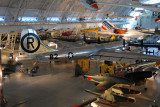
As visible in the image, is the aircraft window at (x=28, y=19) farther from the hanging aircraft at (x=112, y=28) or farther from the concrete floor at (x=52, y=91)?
the hanging aircraft at (x=112, y=28)

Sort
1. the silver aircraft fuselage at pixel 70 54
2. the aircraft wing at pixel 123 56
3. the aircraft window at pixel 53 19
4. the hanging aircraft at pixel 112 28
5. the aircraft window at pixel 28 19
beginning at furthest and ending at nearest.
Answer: the hanging aircraft at pixel 112 28 < the aircraft window at pixel 53 19 < the aircraft window at pixel 28 19 < the aircraft wing at pixel 123 56 < the silver aircraft fuselage at pixel 70 54

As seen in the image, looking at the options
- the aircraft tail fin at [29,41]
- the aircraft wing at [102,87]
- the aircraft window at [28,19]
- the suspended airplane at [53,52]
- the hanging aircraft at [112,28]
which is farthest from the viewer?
the hanging aircraft at [112,28]

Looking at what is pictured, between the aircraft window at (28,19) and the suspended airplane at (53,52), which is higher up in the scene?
the aircraft window at (28,19)

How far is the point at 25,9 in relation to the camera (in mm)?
22594

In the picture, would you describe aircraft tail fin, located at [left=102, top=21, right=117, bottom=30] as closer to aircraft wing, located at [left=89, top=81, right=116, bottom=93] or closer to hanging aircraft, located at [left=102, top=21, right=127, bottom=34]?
hanging aircraft, located at [left=102, top=21, right=127, bottom=34]

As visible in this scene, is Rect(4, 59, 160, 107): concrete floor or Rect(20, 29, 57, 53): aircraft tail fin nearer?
Rect(20, 29, 57, 53): aircraft tail fin

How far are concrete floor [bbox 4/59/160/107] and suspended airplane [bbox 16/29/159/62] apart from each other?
247 centimetres

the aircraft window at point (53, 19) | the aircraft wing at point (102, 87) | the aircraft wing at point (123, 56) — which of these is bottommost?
the aircraft wing at point (102, 87)

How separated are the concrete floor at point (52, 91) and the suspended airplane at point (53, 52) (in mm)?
2474

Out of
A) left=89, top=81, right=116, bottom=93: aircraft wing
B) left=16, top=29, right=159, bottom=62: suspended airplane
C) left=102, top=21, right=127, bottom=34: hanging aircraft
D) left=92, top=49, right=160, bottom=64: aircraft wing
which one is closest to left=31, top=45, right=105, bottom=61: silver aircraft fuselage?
left=16, top=29, right=159, bottom=62: suspended airplane

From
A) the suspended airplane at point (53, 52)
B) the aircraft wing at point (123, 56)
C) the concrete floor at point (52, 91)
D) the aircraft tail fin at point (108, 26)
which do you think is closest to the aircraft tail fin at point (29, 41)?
the suspended airplane at point (53, 52)

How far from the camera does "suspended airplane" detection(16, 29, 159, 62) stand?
9.44m

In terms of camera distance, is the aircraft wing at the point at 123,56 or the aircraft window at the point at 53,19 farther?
the aircraft window at the point at 53,19

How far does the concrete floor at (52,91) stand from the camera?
9711 millimetres
